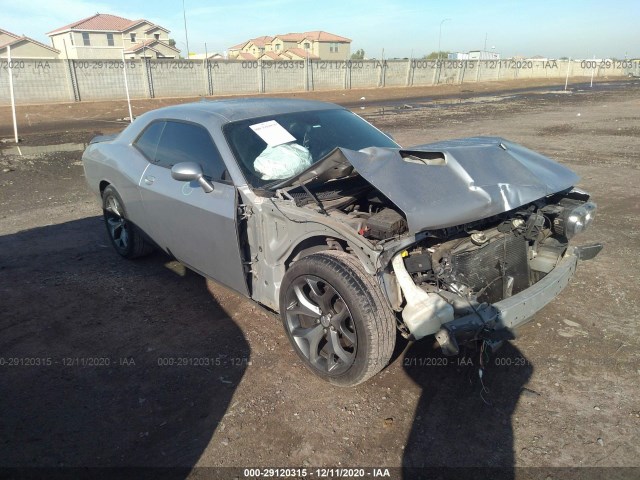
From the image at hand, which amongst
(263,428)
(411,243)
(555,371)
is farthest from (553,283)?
(263,428)

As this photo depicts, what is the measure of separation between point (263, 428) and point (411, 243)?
138 cm

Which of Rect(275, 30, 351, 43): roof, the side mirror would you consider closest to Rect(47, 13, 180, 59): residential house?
Rect(275, 30, 351, 43): roof

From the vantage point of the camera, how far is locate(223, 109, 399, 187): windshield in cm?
355

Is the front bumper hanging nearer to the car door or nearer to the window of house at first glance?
the car door

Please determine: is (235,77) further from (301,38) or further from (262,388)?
(301,38)

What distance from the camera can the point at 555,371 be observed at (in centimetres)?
317

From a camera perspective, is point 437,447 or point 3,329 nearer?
point 437,447

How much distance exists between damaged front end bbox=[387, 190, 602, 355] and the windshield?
1.21 meters

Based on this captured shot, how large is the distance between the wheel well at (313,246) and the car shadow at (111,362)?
2.69ft

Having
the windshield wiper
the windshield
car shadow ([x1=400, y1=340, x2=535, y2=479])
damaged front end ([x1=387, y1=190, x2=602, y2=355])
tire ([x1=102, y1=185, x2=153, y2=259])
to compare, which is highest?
the windshield

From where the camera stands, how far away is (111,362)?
3424 millimetres

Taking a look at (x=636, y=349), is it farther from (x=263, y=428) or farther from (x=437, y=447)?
(x=263, y=428)

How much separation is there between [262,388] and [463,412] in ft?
4.13

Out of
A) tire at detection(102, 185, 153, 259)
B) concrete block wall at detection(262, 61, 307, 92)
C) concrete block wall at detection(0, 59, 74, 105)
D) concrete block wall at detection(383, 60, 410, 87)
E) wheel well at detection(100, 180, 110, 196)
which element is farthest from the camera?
concrete block wall at detection(383, 60, 410, 87)
